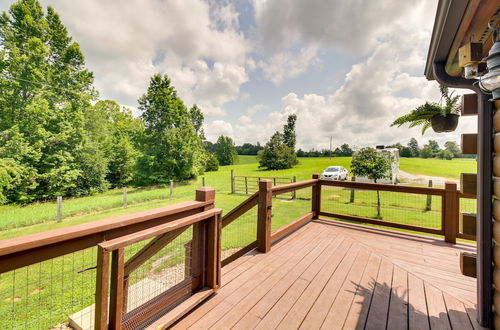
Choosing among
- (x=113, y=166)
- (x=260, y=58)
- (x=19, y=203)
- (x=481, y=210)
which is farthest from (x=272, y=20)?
(x=113, y=166)

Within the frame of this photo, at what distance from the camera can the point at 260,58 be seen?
10250 mm

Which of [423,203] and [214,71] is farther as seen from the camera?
[214,71]

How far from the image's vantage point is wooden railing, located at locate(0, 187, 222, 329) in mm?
965

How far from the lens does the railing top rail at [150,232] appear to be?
3.78 ft

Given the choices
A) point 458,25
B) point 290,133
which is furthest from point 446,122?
point 290,133

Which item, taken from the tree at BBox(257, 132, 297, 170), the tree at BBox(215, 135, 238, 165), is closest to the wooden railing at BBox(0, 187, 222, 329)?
the tree at BBox(257, 132, 297, 170)

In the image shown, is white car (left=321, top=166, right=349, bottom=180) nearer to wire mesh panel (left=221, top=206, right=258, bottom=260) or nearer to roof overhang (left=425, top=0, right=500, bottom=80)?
wire mesh panel (left=221, top=206, right=258, bottom=260)

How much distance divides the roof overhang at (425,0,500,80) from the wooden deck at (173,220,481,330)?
7.14 feet

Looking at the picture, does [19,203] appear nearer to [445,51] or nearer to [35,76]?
[35,76]

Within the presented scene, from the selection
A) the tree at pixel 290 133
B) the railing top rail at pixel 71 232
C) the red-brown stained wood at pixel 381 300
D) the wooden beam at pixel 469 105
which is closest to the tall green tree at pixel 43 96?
the railing top rail at pixel 71 232

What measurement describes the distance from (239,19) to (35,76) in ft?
44.2

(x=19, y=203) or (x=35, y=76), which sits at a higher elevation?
(x=35, y=76)

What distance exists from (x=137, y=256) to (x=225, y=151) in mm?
47233

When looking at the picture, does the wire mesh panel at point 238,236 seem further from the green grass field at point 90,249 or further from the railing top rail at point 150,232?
the railing top rail at point 150,232
